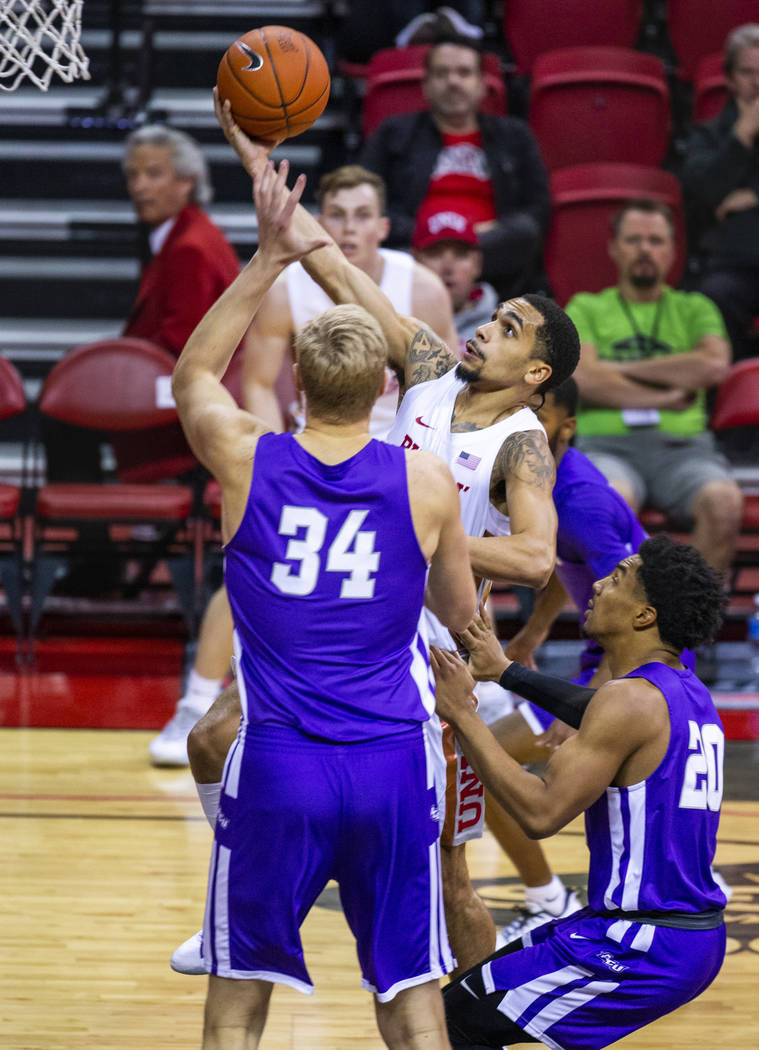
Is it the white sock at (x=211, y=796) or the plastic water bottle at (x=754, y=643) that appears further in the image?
the plastic water bottle at (x=754, y=643)

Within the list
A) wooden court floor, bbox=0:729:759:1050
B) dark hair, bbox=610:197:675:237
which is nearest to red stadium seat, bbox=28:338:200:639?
wooden court floor, bbox=0:729:759:1050

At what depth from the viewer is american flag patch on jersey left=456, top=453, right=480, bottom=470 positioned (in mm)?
3240

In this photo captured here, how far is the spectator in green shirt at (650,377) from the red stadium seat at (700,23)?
2.68 meters

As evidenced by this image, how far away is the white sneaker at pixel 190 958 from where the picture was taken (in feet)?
11.5

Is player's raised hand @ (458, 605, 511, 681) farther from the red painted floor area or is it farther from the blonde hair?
the red painted floor area

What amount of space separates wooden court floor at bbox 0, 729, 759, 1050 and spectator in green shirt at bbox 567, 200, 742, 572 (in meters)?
1.35

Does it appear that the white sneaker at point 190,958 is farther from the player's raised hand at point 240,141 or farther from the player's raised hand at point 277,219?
the player's raised hand at point 240,141

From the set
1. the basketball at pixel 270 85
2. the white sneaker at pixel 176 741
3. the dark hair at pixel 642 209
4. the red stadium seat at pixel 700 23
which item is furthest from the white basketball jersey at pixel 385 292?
the red stadium seat at pixel 700 23

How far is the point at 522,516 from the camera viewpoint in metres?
3.10

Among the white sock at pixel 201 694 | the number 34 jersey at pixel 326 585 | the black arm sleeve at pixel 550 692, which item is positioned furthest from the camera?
the white sock at pixel 201 694

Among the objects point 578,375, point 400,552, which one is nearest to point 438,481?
point 400,552

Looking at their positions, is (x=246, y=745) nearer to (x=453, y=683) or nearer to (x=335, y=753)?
(x=335, y=753)

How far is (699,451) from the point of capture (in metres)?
6.63

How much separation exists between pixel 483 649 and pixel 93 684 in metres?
3.72
